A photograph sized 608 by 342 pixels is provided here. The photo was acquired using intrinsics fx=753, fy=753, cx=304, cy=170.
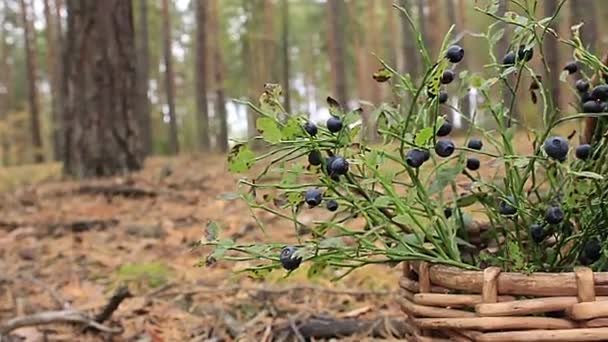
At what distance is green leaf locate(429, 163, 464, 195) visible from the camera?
2.34 ft

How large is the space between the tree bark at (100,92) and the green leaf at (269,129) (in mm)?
3065

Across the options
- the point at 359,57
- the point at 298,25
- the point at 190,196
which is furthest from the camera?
the point at 298,25

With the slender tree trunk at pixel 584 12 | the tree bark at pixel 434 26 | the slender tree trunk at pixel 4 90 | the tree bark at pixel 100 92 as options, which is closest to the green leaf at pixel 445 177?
the tree bark at pixel 100 92

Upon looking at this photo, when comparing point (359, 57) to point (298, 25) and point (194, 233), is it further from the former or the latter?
point (194, 233)

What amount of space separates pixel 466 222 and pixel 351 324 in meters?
0.46

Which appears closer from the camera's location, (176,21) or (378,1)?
(378,1)

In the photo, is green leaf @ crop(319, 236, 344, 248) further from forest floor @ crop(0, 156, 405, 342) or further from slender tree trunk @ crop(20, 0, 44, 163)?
slender tree trunk @ crop(20, 0, 44, 163)

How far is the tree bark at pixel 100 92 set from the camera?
3584mm

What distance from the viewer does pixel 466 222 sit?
0.80 metres

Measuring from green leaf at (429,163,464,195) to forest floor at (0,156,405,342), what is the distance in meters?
0.21

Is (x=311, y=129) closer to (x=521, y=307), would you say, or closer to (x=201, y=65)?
(x=521, y=307)

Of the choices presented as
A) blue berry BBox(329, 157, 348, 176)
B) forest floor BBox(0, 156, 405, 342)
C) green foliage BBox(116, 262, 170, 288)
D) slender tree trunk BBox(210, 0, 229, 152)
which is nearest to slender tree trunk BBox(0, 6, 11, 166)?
slender tree trunk BBox(210, 0, 229, 152)

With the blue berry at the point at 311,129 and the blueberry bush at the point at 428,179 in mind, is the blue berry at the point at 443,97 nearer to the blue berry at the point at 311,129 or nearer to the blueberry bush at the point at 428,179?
the blueberry bush at the point at 428,179

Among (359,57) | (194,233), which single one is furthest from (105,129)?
(359,57)
